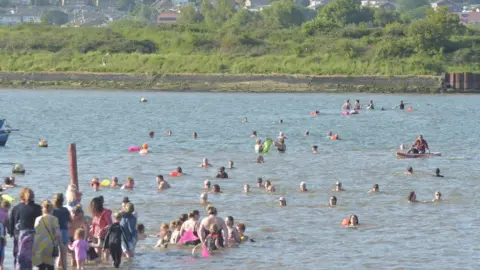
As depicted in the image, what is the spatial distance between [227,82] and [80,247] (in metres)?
78.2

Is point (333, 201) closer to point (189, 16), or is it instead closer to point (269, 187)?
point (269, 187)

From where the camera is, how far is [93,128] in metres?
70.6

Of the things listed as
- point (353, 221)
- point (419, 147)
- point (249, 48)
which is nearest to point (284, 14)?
point (249, 48)

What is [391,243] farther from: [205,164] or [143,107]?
[143,107]

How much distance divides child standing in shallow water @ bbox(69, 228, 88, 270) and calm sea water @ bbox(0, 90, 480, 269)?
1.87 meters

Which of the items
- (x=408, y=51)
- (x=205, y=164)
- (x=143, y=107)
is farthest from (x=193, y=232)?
(x=408, y=51)

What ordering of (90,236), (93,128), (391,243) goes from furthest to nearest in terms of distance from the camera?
(93,128) < (391,243) < (90,236)

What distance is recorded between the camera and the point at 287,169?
48750 mm

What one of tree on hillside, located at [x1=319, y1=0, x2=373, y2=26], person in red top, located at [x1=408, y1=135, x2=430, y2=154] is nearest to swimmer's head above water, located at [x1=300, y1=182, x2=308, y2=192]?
person in red top, located at [x1=408, y1=135, x2=430, y2=154]

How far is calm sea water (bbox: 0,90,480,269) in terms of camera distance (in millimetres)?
30625

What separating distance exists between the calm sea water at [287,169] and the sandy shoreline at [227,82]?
20.6 ft

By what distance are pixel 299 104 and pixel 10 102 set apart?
22045 millimetres

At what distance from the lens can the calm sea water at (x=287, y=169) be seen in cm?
3062

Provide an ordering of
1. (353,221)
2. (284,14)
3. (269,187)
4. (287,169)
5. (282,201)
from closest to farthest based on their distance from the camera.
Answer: (353,221), (282,201), (269,187), (287,169), (284,14)
